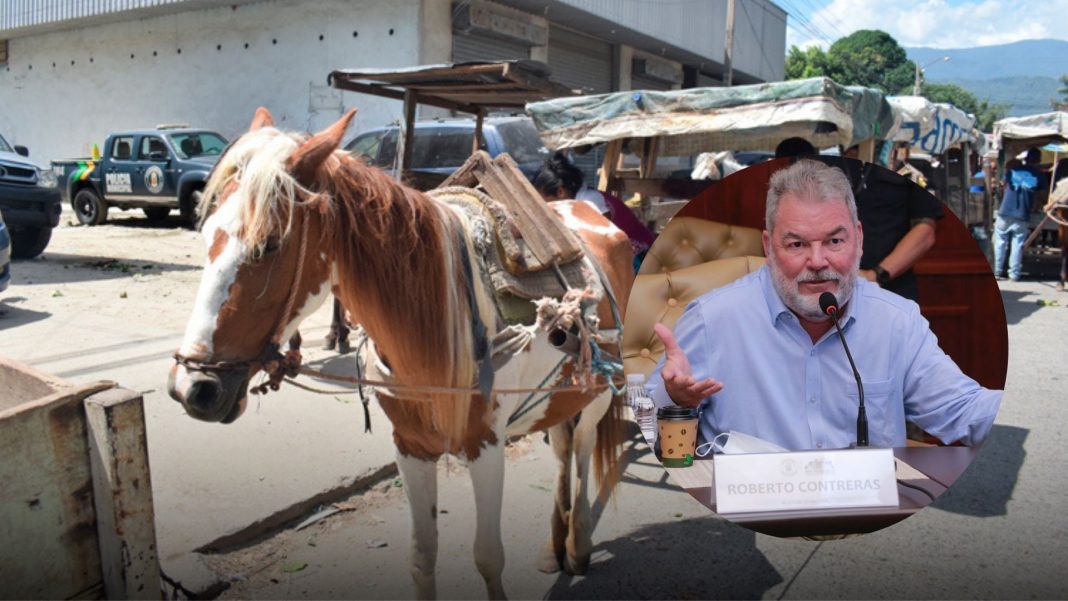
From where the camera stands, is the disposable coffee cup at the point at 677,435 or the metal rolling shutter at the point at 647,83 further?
the metal rolling shutter at the point at 647,83

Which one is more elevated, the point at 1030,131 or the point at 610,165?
the point at 1030,131

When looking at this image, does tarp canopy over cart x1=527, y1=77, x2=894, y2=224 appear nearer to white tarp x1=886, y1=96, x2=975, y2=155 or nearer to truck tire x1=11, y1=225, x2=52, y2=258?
white tarp x1=886, y1=96, x2=975, y2=155

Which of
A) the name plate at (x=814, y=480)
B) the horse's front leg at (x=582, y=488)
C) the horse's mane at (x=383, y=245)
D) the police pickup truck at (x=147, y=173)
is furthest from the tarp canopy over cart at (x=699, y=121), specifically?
the police pickup truck at (x=147, y=173)

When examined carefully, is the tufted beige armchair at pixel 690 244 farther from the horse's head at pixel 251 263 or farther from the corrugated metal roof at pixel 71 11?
the corrugated metal roof at pixel 71 11

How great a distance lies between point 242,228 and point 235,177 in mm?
205

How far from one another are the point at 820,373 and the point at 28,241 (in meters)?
12.0

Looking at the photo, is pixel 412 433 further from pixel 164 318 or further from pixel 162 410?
pixel 164 318

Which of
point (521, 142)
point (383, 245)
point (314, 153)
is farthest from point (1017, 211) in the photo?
point (314, 153)

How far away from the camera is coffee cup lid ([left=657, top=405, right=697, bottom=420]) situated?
1.02m

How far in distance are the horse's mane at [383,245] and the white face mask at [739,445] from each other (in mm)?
1353

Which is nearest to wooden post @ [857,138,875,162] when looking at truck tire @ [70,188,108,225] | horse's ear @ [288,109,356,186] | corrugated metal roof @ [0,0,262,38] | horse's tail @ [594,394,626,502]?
horse's tail @ [594,394,626,502]

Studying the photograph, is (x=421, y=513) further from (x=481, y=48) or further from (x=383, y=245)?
(x=481, y=48)

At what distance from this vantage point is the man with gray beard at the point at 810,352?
0.97m

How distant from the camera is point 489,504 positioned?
2.59 m
